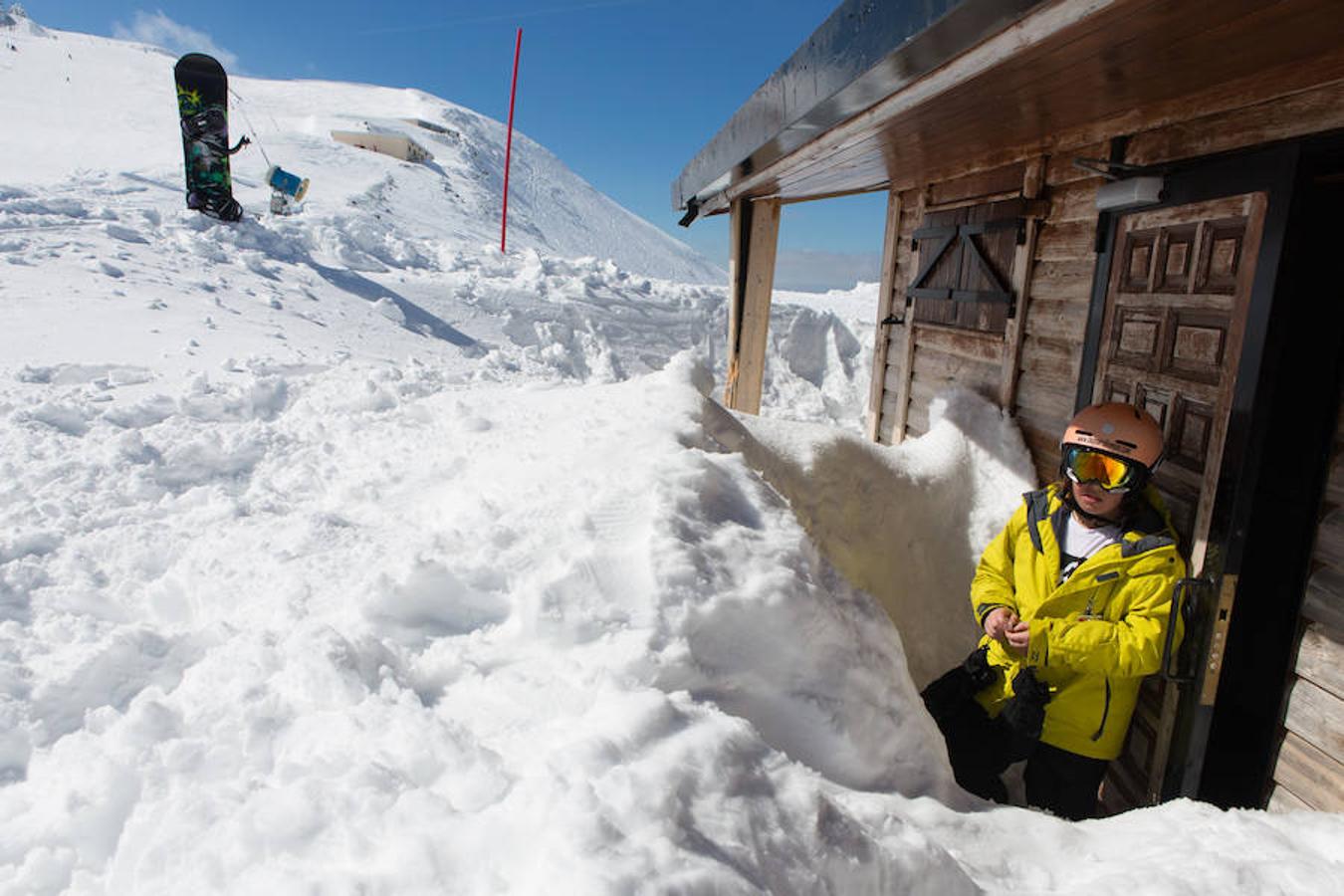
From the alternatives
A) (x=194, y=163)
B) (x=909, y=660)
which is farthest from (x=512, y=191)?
(x=909, y=660)

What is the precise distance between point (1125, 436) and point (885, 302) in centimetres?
426

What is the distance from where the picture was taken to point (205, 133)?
420 inches

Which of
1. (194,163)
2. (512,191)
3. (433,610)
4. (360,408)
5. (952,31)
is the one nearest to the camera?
(952,31)

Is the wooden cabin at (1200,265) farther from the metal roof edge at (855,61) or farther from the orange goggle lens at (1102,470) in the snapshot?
the orange goggle lens at (1102,470)

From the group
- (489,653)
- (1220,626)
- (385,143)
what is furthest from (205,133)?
(385,143)

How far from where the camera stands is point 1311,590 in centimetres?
258

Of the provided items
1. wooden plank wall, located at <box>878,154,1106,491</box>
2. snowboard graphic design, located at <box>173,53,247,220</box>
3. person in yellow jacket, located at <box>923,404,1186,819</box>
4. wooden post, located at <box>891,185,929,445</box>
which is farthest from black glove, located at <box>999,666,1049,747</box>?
snowboard graphic design, located at <box>173,53,247,220</box>

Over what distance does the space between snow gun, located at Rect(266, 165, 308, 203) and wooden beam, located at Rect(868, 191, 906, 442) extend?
12335 millimetres

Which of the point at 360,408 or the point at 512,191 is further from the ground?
the point at 512,191

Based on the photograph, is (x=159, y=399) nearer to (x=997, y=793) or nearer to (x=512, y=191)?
(x=997, y=793)

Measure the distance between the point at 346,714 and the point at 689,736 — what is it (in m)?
0.85

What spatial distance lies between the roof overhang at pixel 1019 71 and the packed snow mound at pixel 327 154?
1148 cm

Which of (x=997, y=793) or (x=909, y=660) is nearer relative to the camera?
(x=997, y=793)

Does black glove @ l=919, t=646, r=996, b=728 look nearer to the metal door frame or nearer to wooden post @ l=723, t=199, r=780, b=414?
the metal door frame
